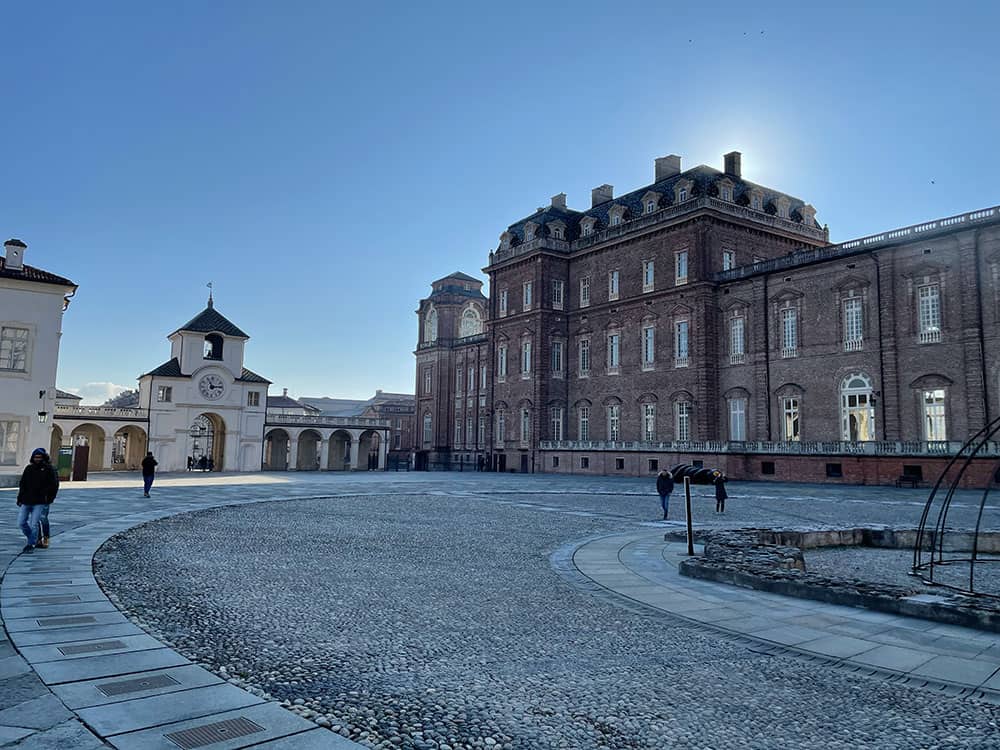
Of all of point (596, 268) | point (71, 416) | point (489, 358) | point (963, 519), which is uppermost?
point (596, 268)

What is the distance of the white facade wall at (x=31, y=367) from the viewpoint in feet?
93.0

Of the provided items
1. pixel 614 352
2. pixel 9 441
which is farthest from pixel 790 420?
pixel 9 441

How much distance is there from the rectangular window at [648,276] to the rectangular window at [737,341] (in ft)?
22.7

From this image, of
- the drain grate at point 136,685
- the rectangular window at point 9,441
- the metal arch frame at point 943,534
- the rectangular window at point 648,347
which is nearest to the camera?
the drain grate at point 136,685

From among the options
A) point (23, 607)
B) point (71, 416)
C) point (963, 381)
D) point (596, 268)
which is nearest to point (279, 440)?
point (71, 416)

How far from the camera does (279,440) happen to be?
63062 mm

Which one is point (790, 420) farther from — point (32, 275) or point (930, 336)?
point (32, 275)

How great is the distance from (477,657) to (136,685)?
9.11 ft

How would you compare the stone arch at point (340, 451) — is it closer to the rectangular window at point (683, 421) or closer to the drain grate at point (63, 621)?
the rectangular window at point (683, 421)

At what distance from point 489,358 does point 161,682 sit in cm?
5835

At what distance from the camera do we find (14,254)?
95.6ft

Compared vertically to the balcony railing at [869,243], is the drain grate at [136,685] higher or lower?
lower

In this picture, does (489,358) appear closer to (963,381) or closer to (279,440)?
(279,440)

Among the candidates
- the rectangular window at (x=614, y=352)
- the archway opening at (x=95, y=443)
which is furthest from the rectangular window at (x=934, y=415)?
the archway opening at (x=95, y=443)
